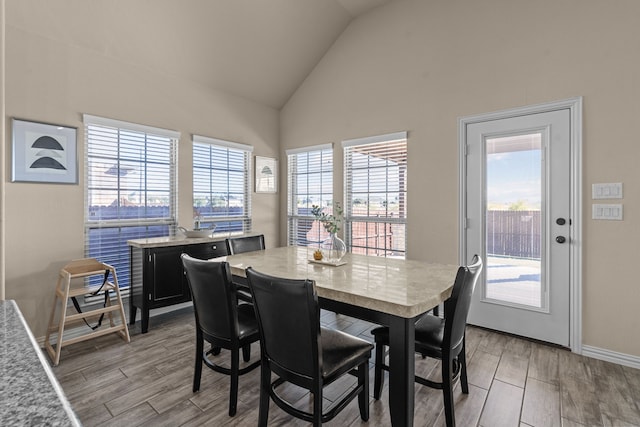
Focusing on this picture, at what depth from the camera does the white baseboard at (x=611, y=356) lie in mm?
2576

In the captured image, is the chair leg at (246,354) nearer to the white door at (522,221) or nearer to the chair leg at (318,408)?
the chair leg at (318,408)

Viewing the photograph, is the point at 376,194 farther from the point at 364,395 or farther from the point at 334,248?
the point at 364,395

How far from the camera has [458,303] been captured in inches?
66.6

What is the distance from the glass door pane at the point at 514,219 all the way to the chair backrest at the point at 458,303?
1.61 meters

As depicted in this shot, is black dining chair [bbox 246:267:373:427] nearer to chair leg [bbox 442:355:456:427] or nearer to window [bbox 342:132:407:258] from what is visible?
chair leg [bbox 442:355:456:427]

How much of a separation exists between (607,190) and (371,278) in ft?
7.26

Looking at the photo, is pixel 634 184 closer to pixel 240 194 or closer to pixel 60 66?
pixel 240 194

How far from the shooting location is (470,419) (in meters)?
1.95

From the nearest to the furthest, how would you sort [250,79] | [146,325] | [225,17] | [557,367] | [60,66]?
[557,367]
[60,66]
[146,325]
[225,17]
[250,79]

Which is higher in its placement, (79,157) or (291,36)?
(291,36)

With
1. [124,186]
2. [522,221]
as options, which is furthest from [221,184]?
[522,221]

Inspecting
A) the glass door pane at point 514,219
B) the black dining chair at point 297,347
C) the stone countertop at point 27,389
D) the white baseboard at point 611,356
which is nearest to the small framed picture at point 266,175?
the glass door pane at point 514,219

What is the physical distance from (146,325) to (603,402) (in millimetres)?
3694

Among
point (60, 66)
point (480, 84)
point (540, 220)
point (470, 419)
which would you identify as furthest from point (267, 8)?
point (470, 419)
